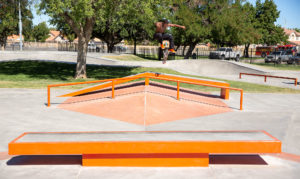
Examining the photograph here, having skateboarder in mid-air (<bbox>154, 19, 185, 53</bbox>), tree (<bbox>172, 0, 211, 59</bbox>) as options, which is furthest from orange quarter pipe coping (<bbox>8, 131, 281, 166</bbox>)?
tree (<bbox>172, 0, 211, 59</bbox>)

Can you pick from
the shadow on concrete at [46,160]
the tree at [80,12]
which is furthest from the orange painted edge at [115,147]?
the tree at [80,12]

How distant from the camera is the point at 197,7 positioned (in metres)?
42.3

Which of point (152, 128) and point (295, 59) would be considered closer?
point (152, 128)

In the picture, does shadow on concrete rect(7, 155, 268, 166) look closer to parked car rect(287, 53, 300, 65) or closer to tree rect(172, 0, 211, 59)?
tree rect(172, 0, 211, 59)

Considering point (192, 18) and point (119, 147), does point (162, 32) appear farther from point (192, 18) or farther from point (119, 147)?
point (192, 18)

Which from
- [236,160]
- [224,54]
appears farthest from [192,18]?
[236,160]

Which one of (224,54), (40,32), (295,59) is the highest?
(40,32)

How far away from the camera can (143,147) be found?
5.71 meters

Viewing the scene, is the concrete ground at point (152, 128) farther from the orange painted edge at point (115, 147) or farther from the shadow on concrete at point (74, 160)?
the orange painted edge at point (115, 147)

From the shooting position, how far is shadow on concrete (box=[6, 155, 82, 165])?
6.11 meters

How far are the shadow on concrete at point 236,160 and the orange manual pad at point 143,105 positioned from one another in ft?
10.6

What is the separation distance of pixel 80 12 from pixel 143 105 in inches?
341

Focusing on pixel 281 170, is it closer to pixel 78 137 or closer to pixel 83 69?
pixel 78 137

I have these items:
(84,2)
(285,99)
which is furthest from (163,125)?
(84,2)
